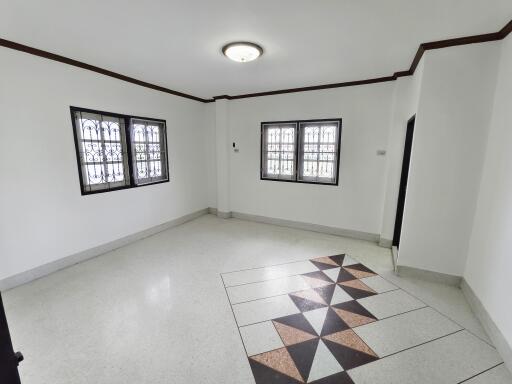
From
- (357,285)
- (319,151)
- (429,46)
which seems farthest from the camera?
(319,151)

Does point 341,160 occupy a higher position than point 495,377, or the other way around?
point 341,160

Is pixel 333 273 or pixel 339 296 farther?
pixel 333 273

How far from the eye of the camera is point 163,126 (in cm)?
457

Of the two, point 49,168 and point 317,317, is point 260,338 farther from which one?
point 49,168

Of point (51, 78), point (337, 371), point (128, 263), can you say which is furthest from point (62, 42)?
point (337, 371)

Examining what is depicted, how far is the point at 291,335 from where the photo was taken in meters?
2.11

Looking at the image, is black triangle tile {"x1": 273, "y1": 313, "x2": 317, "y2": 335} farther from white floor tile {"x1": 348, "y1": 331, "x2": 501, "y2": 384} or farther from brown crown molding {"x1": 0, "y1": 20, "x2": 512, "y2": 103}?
brown crown molding {"x1": 0, "y1": 20, "x2": 512, "y2": 103}

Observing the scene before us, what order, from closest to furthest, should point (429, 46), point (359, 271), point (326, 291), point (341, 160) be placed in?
point (429, 46) < point (326, 291) < point (359, 271) < point (341, 160)

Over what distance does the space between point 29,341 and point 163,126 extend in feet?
11.7

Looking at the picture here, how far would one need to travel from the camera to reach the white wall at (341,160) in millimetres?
4031

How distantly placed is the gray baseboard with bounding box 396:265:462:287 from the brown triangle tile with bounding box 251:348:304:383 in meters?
1.99

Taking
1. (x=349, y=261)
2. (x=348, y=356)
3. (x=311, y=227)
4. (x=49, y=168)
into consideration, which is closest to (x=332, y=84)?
(x=311, y=227)

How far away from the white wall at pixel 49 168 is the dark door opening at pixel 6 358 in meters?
2.64

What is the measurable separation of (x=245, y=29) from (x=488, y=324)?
137 inches
